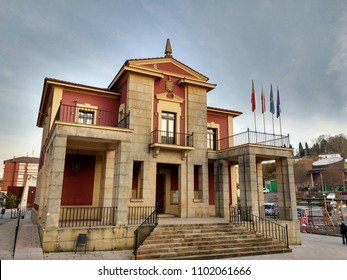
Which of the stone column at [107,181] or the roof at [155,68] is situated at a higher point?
the roof at [155,68]

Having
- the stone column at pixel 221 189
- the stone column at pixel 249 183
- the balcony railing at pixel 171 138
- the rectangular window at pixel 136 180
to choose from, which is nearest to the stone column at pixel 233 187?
the stone column at pixel 221 189

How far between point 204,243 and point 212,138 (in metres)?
9.67

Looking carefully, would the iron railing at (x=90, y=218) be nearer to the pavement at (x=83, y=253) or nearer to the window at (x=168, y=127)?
the pavement at (x=83, y=253)

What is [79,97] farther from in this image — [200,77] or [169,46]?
[200,77]

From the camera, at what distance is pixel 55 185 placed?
10242mm

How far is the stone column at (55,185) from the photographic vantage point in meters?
9.86

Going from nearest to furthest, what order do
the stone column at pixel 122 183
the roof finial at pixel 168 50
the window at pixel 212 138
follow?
the stone column at pixel 122 183 < the roof finial at pixel 168 50 < the window at pixel 212 138

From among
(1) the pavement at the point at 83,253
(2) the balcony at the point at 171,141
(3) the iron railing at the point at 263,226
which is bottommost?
(1) the pavement at the point at 83,253

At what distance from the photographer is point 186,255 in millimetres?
9539

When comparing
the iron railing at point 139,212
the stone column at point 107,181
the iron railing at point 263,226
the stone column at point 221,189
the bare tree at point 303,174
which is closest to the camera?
the iron railing at point 263,226

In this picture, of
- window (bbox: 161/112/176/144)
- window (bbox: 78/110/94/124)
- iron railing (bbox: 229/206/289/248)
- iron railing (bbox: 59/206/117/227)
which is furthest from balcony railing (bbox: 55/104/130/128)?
iron railing (bbox: 229/206/289/248)

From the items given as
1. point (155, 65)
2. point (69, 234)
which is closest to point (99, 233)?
point (69, 234)

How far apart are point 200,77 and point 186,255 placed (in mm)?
11690

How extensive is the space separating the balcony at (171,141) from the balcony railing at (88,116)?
6.82 feet
